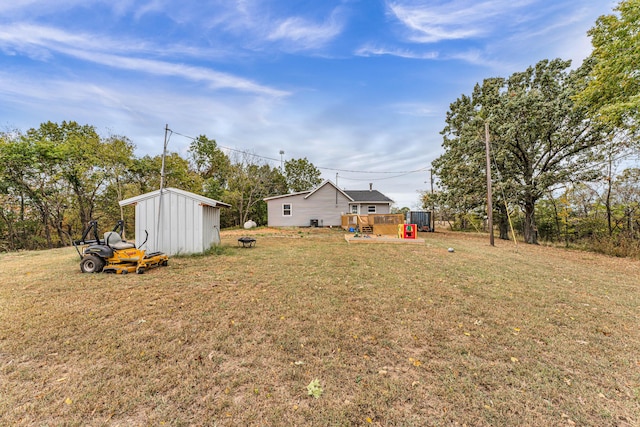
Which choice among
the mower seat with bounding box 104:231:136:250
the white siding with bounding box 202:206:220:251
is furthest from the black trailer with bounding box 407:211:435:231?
the mower seat with bounding box 104:231:136:250

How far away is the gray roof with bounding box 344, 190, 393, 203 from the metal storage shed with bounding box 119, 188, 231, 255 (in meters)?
16.7

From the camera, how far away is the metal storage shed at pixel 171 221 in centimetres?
831

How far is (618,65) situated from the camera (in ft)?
27.7

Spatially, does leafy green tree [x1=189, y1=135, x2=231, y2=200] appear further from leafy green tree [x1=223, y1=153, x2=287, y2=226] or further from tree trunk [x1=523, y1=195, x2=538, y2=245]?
tree trunk [x1=523, y1=195, x2=538, y2=245]

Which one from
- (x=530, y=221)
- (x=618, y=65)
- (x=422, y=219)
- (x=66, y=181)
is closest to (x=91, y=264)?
(x=66, y=181)

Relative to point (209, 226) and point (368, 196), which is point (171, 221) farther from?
point (368, 196)

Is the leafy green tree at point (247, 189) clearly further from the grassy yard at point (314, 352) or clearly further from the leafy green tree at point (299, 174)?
the grassy yard at point (314, 352)

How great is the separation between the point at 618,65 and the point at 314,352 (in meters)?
13.5

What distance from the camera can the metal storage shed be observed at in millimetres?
8312

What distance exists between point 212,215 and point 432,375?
925 cm

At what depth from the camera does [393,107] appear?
1631 centimetres

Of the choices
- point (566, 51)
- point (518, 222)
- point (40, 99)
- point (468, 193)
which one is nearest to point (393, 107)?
point (468, 193)

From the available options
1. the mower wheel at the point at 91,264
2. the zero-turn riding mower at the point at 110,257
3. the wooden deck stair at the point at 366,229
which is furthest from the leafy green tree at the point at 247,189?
the mower wheel at the point at 91,264

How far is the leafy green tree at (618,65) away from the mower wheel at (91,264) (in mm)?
15189
